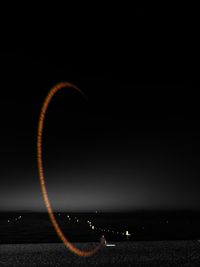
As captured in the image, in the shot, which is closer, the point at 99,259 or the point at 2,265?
the point at 2,265

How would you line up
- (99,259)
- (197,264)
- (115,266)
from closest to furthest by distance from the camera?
(115,266) < (197,264) < (99,259)

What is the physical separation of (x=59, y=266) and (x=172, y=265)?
125 ft

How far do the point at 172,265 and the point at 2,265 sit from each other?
57127mm

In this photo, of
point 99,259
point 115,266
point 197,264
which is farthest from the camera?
point 99,259

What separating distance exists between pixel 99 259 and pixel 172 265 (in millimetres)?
31140

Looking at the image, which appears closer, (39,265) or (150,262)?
(39,265)

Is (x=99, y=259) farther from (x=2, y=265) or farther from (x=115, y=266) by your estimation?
(x=2, y=265)

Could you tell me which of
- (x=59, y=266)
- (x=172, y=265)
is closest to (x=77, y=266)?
(x=59, y=266)

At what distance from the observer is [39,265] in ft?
562

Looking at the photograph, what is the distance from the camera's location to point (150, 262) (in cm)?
18350

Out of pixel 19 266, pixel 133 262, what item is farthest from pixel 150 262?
pixel 19 266

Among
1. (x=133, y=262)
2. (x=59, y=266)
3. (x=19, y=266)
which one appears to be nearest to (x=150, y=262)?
(x=133, y=262)

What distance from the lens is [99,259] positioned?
7574 inches

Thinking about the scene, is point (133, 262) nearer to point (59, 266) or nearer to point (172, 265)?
point (172, 265)
